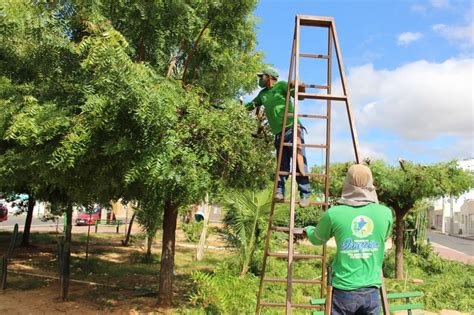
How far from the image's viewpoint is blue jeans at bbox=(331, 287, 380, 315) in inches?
128

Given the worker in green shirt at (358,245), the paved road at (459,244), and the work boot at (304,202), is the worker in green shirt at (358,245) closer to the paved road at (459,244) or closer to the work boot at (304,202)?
the work boot at (304,202)

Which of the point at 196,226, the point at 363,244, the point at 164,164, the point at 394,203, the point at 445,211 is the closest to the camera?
the point at 363,244

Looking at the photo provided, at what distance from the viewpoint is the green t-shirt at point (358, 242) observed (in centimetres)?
326

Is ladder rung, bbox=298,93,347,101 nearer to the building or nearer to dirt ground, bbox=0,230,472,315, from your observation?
dirt ground, bbox=0,230,472,315

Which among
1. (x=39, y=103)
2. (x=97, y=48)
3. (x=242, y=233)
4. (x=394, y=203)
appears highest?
(x=97, y=48)

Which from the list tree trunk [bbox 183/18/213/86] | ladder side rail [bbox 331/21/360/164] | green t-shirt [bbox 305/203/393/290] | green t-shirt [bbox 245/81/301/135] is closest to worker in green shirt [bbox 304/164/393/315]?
green t-shirt [bbox 305/203/393/290]

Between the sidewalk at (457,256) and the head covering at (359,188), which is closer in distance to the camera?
the head covering at (359,188)

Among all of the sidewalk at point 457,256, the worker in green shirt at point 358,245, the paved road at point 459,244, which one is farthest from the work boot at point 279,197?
the paved road at point 459,244

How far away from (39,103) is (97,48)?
70.5 inches

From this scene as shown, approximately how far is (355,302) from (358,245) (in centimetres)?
43

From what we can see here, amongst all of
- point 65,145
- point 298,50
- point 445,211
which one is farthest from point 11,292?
point 445,211

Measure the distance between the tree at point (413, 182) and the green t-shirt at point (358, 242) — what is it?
961cm

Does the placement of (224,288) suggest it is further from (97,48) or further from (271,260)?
(271,260)

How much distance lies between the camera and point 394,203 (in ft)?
44.2
